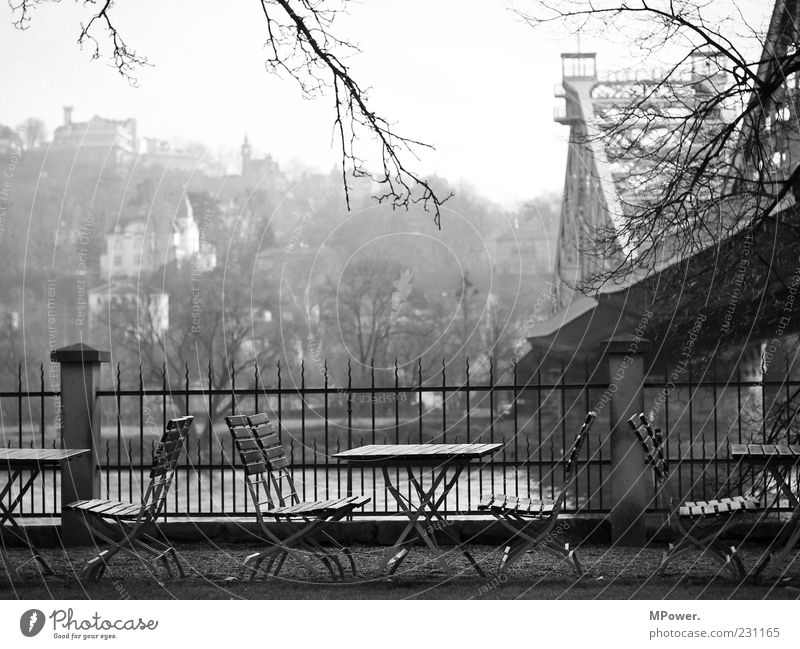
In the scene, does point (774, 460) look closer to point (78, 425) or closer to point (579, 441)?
point (579, 441)

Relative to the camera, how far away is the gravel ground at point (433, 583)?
606 centimetres

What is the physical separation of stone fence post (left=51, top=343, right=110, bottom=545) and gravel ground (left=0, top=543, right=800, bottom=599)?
681mm

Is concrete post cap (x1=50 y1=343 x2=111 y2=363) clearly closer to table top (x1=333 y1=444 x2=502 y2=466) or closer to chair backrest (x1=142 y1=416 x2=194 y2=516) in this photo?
chair backrest (x1=142 y1=416 x2=194 y2=516)

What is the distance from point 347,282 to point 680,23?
108 feet

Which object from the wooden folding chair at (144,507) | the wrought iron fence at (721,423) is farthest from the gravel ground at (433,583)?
the wrought iron fence at (721,423)

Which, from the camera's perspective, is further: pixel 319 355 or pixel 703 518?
pixel 319 355

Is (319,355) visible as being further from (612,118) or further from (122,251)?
(612,118)

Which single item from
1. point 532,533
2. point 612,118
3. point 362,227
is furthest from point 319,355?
point 532,533

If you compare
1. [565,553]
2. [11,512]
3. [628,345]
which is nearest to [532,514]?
[565,553]

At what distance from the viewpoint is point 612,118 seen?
32.4ft

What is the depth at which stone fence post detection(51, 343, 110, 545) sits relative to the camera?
7.93 metres

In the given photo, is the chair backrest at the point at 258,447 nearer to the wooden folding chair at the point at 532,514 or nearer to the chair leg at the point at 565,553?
the wooden folding chair at the point at 532,514
